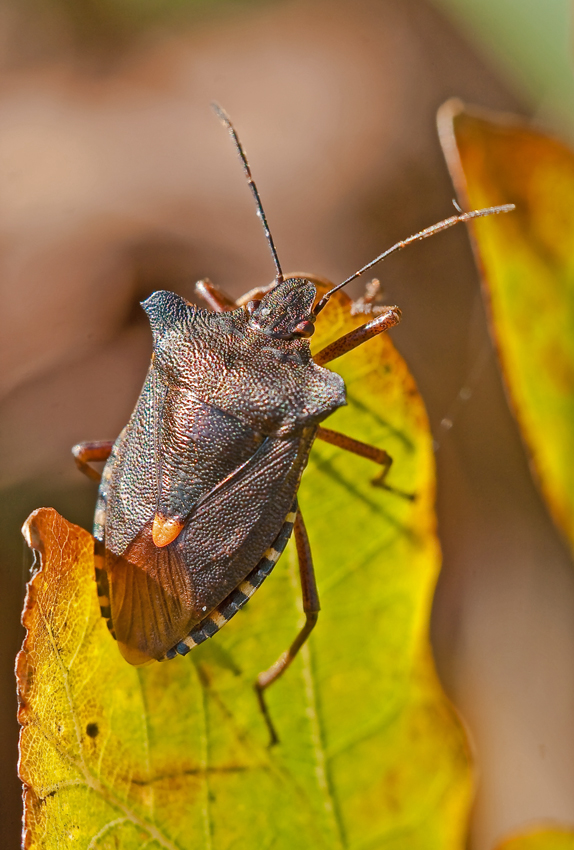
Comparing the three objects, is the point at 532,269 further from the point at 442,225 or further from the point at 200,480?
the point at 200,480

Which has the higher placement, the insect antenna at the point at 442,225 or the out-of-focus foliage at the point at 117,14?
the out-of-focus foliage at the point at 117,14

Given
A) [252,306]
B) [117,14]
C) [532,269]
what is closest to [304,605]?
[252,306]

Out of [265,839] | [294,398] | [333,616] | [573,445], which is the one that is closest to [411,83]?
[573,445]

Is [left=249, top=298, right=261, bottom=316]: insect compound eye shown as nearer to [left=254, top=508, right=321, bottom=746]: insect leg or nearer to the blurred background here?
[left=254, top=508, right=321, bottom=746]: insect leg

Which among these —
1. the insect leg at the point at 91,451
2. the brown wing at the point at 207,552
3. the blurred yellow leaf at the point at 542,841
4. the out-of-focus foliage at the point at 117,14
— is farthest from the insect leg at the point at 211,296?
the out-of-focus foliage at the point at 117,14

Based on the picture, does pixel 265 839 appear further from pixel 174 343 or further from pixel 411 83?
pixel 411 83

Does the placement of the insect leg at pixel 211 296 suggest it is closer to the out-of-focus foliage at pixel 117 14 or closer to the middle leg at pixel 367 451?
the middle leg at pixel 367 451
